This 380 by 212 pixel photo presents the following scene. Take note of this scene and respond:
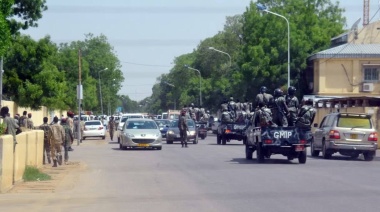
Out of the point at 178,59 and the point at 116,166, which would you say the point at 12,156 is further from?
the point at 178,59

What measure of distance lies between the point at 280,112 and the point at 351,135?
4.17 meters

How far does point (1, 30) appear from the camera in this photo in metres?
23.3

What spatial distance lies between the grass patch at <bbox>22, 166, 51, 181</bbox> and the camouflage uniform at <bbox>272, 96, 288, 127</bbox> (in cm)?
837

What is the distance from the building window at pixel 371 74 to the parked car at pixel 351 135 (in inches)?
1161

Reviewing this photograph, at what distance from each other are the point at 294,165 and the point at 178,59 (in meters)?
105

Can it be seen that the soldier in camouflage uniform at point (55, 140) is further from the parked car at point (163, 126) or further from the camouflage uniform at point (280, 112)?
the parked car at point (163, 126)

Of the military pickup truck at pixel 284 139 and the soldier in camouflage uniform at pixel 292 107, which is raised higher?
the soldier in camouflage uniform at pixel 292 107

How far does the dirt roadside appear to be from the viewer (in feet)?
62.5

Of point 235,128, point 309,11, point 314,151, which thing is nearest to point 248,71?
point 309,11

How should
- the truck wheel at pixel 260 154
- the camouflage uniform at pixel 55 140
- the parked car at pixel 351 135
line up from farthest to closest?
the parked car at pixel 351 135, the truck wheel at pixel 260 154, the camouflage uniform at pixel 55 140

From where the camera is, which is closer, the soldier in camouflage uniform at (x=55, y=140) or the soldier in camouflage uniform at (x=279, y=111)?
the soldier in camouflage uniform at (x=55, y=140)

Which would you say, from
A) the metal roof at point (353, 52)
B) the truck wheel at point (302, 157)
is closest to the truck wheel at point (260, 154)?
the truck wheel at point (302, 157)

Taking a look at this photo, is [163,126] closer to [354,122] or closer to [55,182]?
[354,122]

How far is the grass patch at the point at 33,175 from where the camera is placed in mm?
21545
